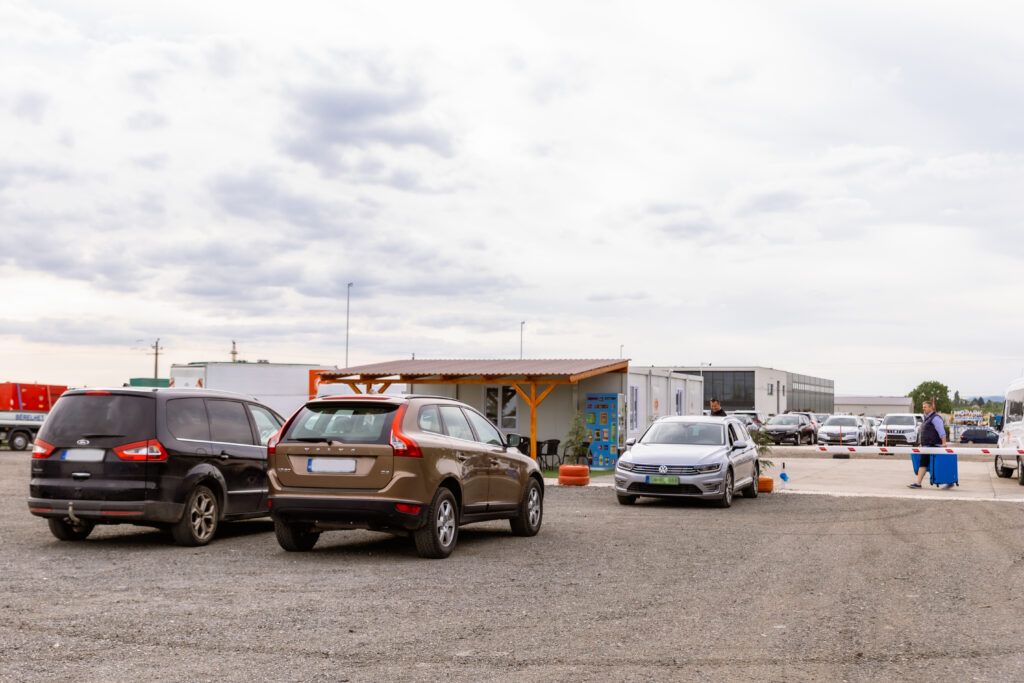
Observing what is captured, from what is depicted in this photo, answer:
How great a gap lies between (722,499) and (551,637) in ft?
33.8

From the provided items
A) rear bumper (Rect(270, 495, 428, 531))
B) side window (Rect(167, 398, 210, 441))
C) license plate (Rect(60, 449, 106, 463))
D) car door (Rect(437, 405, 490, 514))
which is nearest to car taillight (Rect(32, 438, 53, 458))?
license plate (Rect(60, 449, 106, 463))

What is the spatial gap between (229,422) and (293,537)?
2.05 meters

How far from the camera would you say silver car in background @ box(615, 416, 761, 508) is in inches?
639

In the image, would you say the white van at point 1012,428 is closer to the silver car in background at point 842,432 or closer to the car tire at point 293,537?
the silver car in background at point 842,432

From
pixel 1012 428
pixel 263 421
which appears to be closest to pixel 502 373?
pixel 1012 428

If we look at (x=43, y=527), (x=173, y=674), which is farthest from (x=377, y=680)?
(x=43, y=527)

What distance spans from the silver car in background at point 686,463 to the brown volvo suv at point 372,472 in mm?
6139

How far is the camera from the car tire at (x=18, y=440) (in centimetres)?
3772

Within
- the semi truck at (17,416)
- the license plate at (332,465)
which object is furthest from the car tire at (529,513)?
the semi truck at (17,416)

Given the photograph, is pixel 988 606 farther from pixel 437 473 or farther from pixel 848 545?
pixel 437 473

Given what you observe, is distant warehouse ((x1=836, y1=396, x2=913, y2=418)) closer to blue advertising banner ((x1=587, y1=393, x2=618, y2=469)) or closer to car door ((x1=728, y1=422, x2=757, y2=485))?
blue advertising banner ((x1=587, y1=393, x2=618, y2=469))

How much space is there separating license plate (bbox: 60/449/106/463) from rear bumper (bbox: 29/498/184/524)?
0.42m

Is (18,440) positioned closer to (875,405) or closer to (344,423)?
(344,423)

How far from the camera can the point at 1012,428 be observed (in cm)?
2397
